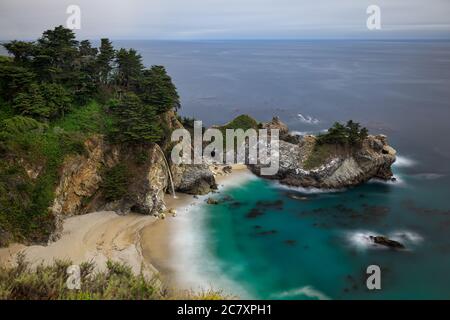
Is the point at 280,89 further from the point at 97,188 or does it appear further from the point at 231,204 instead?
the point at 97,188

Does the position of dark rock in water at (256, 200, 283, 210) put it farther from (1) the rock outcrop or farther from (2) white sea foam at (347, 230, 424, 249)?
(2) white sea foam at (347, 230, 424, 249)

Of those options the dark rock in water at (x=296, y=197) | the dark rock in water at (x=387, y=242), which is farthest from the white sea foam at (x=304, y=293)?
the dark rock in water at (x=296, y=197)

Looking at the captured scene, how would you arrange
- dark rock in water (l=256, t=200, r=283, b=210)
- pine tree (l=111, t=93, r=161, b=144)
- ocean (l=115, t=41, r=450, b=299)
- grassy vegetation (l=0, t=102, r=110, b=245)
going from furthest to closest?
1. dark rock in water (l=256, t=200, r=283, b=210)
2. pine tree (l=111, t=93, r=161, b=144)
3. grassy vegetation (l=0, t=102, r=110, b=245)
4. ocean (l=115, t=41, r=450, b=299)

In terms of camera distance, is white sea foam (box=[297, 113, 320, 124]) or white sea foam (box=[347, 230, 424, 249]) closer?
white sea foam (box=[347, 230, 424, 249])

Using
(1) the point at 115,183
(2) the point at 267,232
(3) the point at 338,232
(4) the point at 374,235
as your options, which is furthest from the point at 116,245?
(4) the point at 374,235

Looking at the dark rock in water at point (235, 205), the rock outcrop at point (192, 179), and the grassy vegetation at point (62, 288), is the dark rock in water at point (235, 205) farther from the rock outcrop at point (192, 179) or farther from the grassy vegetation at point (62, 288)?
the grassy vegetation at point (62, 288)

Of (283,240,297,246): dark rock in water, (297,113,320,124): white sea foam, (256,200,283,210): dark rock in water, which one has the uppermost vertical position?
(297,113,320,124): white sea foam

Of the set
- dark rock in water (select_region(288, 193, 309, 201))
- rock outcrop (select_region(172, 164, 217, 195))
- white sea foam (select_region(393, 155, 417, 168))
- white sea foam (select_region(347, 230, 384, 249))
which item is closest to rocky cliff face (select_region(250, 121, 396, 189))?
dark rock in water (select_region(288, 193, 309, 201))
